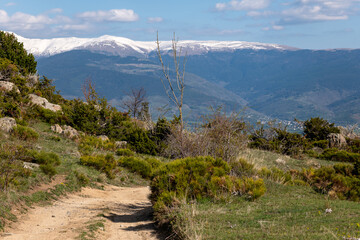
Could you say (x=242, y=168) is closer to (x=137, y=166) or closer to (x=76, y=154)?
(x=137, y=166)

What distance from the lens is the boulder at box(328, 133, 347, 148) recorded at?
96.5 ft

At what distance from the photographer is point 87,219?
31.3ft

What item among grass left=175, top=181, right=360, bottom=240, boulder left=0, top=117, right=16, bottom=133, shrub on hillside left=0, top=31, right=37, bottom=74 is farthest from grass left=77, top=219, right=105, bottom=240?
shrub on hillside left=0, top=31, right=37, bottom=74

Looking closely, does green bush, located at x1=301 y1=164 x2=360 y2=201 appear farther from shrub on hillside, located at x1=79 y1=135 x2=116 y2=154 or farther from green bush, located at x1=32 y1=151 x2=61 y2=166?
shrub on hillside, located at x1=79 y1=135 x2=116 y2=154

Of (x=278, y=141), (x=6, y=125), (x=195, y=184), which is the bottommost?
(x=278, y=141)

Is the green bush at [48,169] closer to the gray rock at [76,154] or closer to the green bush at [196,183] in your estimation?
the gray rock at [76,154]

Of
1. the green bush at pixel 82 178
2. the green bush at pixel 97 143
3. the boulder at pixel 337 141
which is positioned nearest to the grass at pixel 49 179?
the green bush at pixel 82 178

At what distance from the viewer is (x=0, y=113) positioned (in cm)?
2028

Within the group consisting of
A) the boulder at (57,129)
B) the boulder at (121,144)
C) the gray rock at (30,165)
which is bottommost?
the boulder at (121,144)

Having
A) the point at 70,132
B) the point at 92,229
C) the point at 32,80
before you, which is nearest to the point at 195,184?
the point at 92,229

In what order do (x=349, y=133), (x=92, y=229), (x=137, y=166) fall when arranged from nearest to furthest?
(x=92, y=229)
(x=137, y=166)
(x=349, y=133)

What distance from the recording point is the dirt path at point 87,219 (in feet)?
26.8

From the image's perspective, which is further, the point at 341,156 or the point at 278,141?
the point at 278,141

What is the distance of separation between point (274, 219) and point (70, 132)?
17.8 metres
